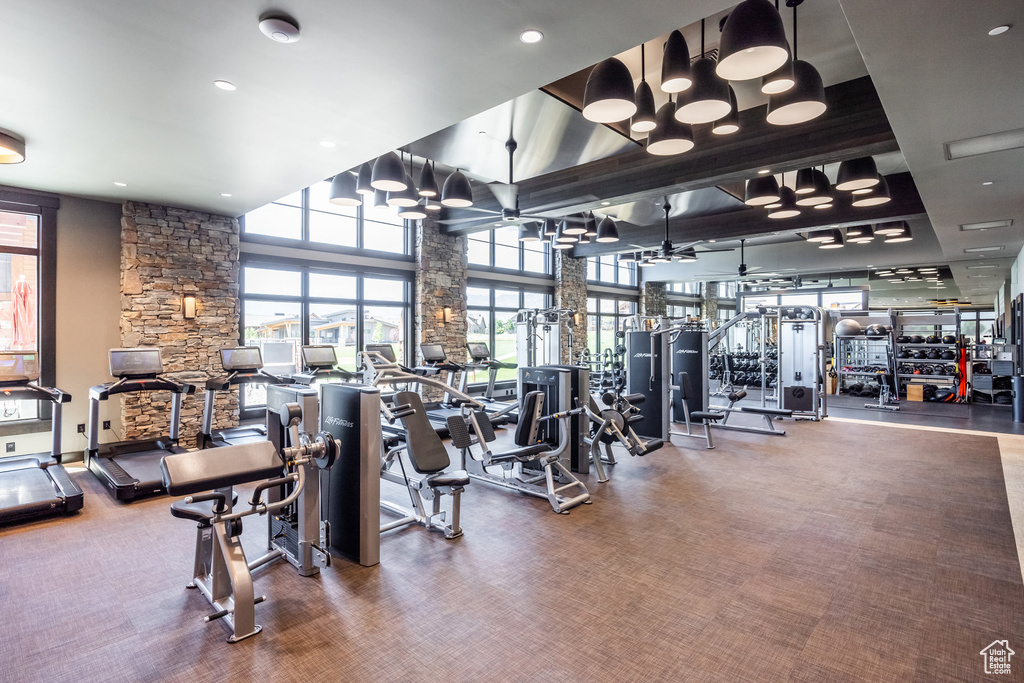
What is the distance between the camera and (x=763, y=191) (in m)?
5.66

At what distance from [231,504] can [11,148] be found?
3927 mm

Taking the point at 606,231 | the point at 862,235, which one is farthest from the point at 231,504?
the point at 862,235

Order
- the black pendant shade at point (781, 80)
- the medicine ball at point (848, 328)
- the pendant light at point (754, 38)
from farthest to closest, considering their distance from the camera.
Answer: the medicine ball at point (848, 328), the black pendant shade at point (781, 80), the pendant light at point (754, 38)

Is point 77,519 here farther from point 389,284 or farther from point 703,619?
point 389,284

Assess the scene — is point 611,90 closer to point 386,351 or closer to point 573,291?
point 386,351

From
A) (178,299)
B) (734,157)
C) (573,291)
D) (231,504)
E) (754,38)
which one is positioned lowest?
(231,504)

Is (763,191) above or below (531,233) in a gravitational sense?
below

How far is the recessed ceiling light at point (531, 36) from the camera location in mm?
2901

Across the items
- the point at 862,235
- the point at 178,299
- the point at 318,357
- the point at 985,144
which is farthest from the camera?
the point at 862,235

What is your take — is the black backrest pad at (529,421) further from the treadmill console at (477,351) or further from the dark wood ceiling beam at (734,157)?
the treadmill console at (477,351)

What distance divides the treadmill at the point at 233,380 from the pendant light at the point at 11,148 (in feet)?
9.34

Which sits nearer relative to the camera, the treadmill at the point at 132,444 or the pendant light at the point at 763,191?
the treadmill at the point at 132,444

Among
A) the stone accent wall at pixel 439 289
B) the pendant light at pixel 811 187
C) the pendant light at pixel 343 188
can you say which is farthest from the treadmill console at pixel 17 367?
the pendant light at pixel 811 187

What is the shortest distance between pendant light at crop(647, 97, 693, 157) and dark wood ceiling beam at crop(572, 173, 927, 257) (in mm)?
5513
